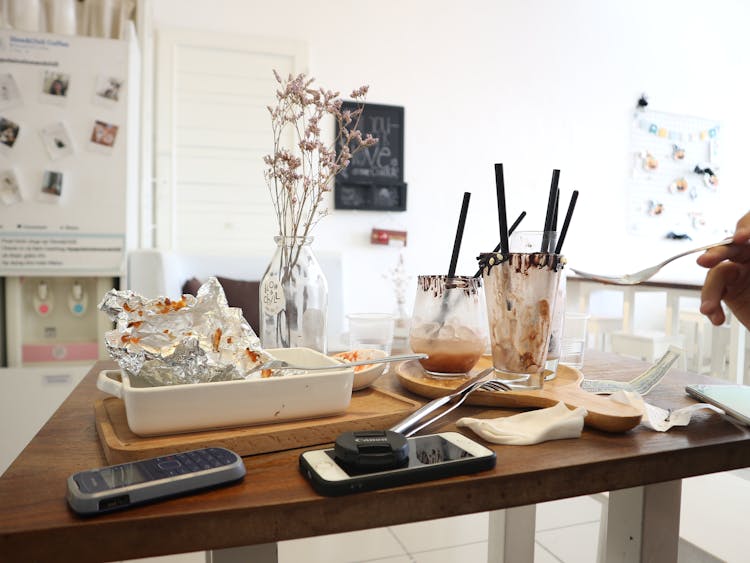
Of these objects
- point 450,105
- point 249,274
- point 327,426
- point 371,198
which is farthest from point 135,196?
point 327,426

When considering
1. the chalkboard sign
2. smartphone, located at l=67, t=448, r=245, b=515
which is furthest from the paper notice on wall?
smartphone, located at l=67, t=448, r=245, b=515

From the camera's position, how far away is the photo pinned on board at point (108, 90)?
2.35 m

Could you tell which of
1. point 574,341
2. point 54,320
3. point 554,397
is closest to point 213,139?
point 54,320

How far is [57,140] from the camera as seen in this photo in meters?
2.31

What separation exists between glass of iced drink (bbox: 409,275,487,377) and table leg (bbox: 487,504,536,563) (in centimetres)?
50

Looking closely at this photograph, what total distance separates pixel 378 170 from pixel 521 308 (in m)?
2.96

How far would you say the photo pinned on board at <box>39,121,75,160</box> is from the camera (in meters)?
2.30

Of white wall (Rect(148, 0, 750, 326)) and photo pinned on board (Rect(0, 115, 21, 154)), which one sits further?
white wall (Rect(148, 0, 750, 326))

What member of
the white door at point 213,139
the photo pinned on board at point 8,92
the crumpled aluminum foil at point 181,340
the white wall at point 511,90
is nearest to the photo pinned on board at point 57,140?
the photo pinned on board at point 8,92

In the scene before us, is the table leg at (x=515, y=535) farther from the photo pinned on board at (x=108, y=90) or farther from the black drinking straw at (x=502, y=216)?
the photo pinned on board at (x=108, y=90)

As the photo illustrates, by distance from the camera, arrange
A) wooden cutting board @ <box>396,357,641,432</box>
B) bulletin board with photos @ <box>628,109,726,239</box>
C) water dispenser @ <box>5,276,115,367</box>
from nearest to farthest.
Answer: wooden cutting board @ <box>396,357,641,432</box>, water dispenser @ <box>5,276,115,367</box>, bulletin board with photos @ <box>628,109,726,239</box>

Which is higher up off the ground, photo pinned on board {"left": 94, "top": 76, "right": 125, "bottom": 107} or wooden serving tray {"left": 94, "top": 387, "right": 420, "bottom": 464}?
photo pinned on board {"left": 94, "top": 76, "right": 125, "bottom": 107}

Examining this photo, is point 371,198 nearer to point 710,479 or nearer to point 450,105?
point 450,105

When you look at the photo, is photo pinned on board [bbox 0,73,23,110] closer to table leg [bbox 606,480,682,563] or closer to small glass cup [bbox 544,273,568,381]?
small glass cup [bbox 544,273,568,381]
